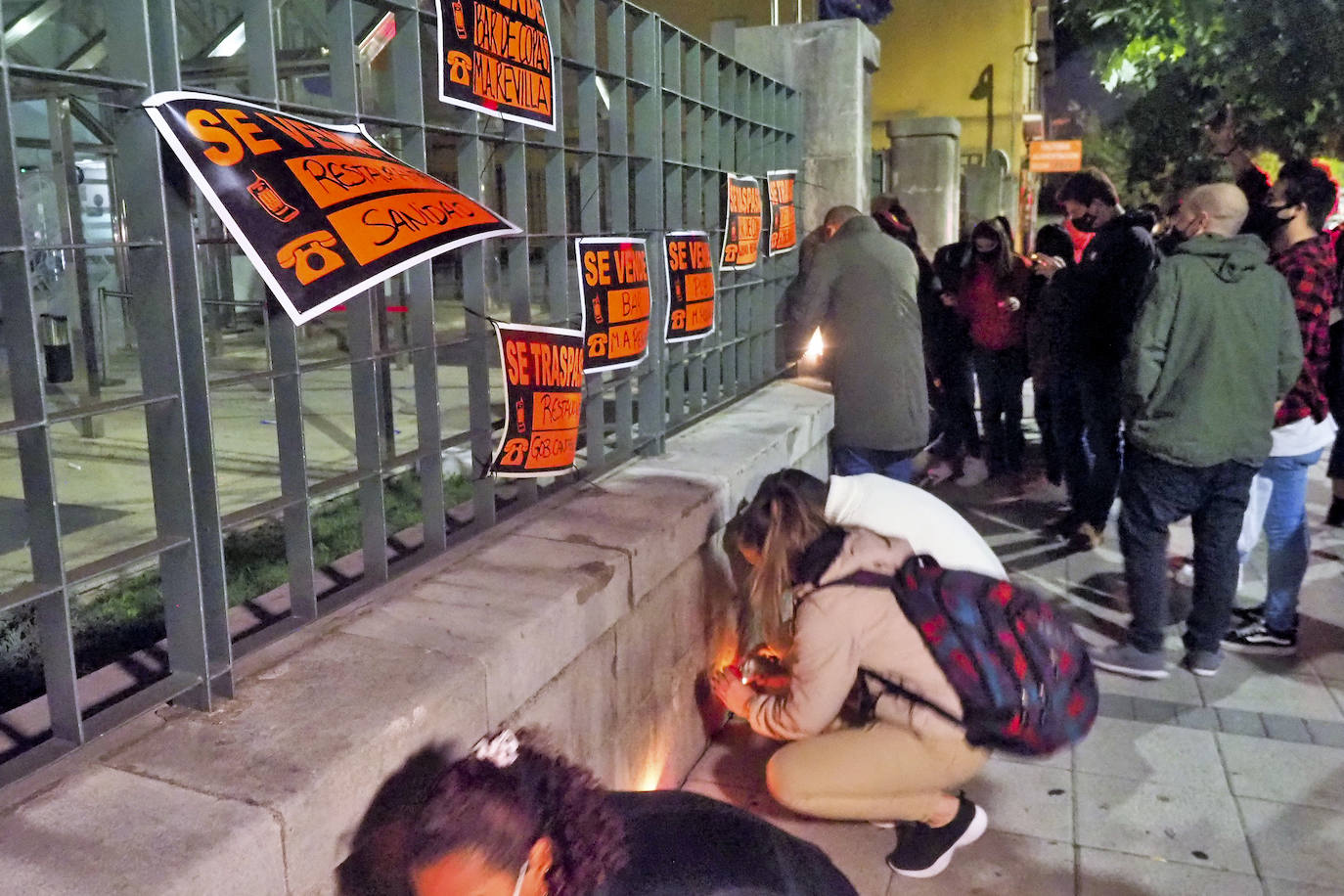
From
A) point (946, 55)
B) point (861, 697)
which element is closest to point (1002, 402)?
point (861, 697)

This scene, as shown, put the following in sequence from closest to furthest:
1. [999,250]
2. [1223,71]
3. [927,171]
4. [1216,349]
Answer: [1216,349] < [999,250] < [927,171] < [1223,71]

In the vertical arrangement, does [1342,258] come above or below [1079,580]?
above

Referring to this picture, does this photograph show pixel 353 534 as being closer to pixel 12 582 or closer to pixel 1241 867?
pixel 12 582

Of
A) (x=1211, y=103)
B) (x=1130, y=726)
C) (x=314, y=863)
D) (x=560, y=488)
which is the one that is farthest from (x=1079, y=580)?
(x=1211, y=103)

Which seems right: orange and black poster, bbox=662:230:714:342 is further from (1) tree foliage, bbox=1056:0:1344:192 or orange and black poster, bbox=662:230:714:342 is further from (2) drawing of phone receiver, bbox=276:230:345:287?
(1) tree foliage, bbox=1056:0:1344:192

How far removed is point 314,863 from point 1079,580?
4.59 m

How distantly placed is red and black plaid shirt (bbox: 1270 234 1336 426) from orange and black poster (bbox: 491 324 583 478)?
3117 millimetres

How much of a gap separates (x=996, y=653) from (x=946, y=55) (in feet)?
59.5

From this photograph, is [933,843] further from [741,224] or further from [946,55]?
[946,55]

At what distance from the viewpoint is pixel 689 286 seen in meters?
4.38

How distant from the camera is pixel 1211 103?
19.4m

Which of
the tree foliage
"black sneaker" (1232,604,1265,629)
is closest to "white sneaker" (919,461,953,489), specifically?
"black sneaker" (1232,604,1265,629)

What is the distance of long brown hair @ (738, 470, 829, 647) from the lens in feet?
10.3

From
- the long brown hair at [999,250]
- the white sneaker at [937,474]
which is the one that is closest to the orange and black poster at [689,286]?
the long brown hair at [999,250]
